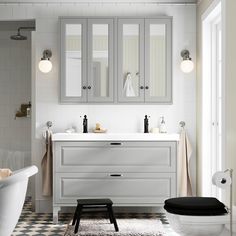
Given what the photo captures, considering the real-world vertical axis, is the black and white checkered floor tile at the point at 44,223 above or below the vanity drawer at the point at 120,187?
below

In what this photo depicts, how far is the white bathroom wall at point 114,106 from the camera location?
6395 mm

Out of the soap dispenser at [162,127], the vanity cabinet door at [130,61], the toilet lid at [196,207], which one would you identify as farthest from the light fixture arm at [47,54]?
the toilet lid at [196,207]

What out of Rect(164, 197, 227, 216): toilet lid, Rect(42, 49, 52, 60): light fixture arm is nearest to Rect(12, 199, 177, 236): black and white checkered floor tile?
Rect(164, 197, 227, 216): toilet lid

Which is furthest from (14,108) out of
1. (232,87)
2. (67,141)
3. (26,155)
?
(232,87)

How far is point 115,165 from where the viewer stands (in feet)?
19.3

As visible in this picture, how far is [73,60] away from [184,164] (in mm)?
1748

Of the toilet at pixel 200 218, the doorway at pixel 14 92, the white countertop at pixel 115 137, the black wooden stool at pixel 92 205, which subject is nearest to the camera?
the toilet at pixel 200 218

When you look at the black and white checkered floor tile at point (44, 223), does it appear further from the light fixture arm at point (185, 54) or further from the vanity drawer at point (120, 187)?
the light fixture arm at point (185, 54)

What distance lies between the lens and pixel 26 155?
766cm

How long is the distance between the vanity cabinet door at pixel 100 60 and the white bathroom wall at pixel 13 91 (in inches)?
70.5

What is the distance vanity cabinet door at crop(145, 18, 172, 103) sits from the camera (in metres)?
6.21

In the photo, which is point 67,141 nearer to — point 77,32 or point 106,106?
point 106,106

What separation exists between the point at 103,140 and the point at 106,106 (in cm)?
63

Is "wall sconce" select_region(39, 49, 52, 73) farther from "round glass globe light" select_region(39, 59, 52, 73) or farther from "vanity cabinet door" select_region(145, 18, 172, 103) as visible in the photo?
"vanity cabinet door" select_region(145, 18, 172, 103)
